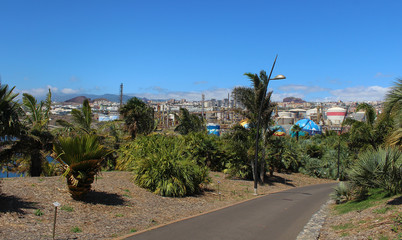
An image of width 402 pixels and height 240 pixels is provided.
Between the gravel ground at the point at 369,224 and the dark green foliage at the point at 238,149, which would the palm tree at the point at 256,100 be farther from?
the gravel ground at the point at 369,224

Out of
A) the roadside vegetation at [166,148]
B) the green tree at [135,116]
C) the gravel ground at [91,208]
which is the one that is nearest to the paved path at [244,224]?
the gravel ground at [91,208]

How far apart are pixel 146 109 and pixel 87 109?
14.0 ft

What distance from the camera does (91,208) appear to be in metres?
9.80

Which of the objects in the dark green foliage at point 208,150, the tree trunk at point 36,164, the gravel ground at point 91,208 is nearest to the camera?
the gravel ground at point 91,208

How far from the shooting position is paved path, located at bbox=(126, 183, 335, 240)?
848cm

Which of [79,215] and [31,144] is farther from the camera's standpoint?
[31,144]

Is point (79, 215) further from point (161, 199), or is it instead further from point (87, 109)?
point (87, 109)

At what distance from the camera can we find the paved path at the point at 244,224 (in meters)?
8.48

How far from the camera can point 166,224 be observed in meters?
9.30

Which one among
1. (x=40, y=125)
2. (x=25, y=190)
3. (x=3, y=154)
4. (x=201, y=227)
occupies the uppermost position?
(x=40, y=125)

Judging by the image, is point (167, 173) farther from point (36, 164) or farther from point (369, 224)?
point (369, 224)

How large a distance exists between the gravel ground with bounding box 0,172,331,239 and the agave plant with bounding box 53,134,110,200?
0.53 m

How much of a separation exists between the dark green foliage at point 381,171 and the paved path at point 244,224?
7.41 feet

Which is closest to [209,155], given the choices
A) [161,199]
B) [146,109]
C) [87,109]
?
[146,109]
